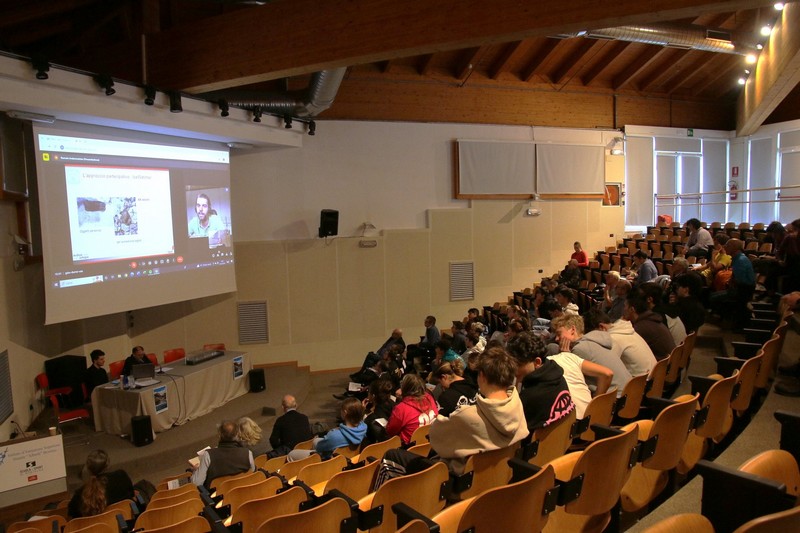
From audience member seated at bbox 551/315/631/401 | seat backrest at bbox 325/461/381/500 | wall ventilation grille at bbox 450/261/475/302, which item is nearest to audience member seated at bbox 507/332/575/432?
audience member seated at bbox 551/315/631/401

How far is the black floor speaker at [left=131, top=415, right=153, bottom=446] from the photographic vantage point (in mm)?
6712

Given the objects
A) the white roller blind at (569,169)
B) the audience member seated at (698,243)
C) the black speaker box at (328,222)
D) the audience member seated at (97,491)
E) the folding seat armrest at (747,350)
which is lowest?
the audience member seated at (97,491)

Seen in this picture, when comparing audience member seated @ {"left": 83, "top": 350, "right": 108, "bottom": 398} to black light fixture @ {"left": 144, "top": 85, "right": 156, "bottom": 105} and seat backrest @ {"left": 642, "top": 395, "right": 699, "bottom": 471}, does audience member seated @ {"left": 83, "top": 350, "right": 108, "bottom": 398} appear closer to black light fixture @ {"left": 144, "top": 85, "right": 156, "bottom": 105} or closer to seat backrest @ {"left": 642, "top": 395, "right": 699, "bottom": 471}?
black light fixture @ {"left": 144, "top": 85, "right": 156, "bottom": 105}

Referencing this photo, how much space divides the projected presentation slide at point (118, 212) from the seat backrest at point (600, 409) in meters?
6.25

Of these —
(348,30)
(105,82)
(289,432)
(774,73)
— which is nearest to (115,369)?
(105,82)

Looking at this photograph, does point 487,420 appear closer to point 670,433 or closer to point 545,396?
point 545,396

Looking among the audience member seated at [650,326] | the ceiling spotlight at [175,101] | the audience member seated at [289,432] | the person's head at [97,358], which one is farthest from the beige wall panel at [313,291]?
the audience member seated at [650,326]

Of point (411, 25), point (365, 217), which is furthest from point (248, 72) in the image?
point (365, 217)

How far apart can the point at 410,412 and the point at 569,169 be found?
10020 millimetres

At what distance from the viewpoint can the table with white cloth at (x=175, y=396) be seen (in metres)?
7.02

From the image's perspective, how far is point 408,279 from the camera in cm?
1155

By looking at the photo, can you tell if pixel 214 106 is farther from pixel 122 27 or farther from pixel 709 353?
pixel 709 353

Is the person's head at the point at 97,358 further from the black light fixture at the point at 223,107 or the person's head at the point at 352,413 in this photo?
the person's head at the point at 352,413

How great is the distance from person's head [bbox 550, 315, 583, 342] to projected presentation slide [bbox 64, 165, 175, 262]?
230 inches
